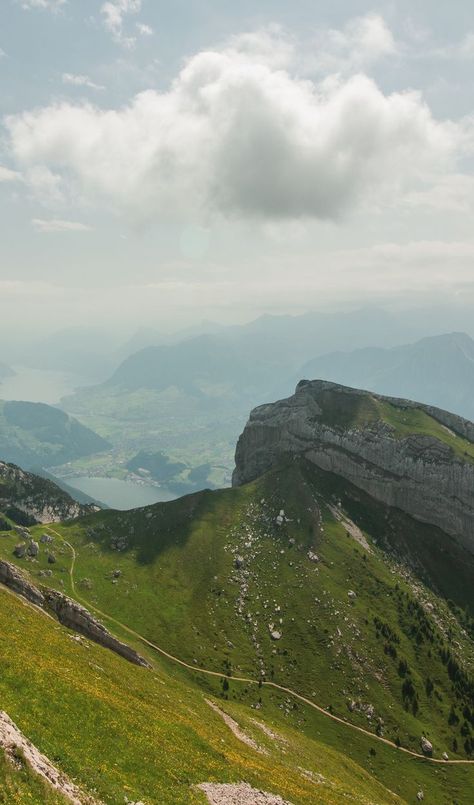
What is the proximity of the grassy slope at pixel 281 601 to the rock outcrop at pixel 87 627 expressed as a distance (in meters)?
22.8

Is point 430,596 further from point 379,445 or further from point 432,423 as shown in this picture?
point 432,423

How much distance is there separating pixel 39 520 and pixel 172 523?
261ft

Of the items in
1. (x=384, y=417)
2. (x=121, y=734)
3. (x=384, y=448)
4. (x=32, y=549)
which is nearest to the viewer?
(x=121, y=734)

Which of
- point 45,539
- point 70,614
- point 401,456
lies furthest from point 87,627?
point 401,456

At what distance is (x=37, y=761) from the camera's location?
74.9 ft

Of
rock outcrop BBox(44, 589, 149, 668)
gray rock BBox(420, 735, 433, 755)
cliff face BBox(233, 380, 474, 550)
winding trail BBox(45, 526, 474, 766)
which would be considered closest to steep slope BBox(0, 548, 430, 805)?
winding trail BBox(45, 526, 474, 766)

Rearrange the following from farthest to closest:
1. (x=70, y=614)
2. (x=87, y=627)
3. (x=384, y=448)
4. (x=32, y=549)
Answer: (x=384, y=448) → (x=32, y=549) → (x=70, y=614) → (x=87, y=627)

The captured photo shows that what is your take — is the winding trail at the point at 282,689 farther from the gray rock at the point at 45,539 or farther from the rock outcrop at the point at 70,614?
the gray rock at the point at 45,539

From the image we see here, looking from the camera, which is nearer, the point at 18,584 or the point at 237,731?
the point at 237,731

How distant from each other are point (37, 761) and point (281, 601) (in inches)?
3862

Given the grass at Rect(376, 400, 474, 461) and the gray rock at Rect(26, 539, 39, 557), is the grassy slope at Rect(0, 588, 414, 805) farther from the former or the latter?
the grass at Rect(376, 400, 474, 461)

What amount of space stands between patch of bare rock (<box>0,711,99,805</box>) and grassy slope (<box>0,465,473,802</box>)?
75.6 metres

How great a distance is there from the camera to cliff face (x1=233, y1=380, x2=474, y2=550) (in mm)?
153500

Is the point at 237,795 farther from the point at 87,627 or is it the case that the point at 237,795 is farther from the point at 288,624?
the point at 288,624
